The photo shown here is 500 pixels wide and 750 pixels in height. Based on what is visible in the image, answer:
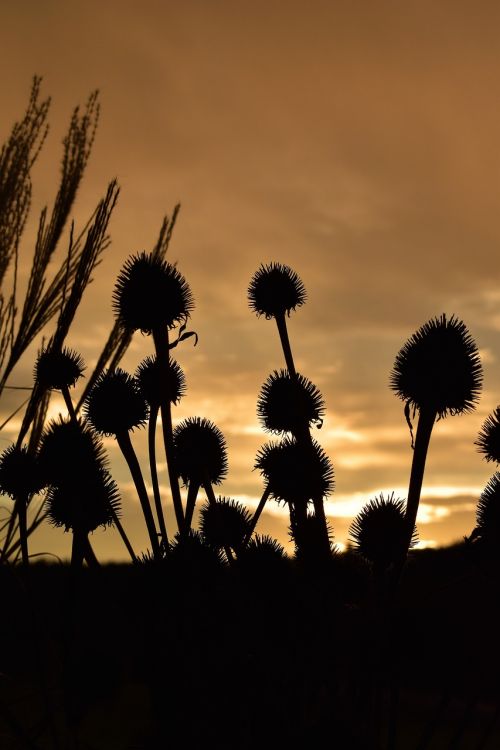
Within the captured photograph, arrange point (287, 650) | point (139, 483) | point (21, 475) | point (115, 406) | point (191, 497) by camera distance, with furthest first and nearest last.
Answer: point (115, 406), point (191, 497), point (139, 483), point (21, 475), point (287, 650)

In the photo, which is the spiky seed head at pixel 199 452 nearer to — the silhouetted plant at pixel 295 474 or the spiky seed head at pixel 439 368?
the silhouetted plant at pixel 295 474

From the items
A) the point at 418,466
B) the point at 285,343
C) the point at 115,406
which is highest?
the point at 285,343

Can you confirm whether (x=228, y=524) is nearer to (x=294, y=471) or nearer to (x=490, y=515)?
(x=294, y=471)

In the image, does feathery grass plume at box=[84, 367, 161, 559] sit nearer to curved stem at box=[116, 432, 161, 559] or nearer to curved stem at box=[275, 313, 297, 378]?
curved stem at box=[116, 432, 161, 559]

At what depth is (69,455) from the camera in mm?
1621

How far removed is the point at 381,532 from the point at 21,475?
744 millimetres

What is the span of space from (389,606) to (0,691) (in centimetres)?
155

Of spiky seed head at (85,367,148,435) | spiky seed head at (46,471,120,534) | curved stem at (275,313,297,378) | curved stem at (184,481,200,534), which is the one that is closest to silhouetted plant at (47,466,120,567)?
spiky seed head at (46,471,120,534)

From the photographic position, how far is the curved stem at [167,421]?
156 cm

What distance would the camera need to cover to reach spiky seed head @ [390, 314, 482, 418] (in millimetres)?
1848

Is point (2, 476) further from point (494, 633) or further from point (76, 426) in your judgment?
point (494, 633)

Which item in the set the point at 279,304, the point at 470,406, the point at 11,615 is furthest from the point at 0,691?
the point at 470,406

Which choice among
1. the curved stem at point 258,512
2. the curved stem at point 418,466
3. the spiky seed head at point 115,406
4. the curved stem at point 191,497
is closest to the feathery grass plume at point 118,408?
the spiky seed head at point 115,406

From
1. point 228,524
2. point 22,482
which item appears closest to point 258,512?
point 228,524
